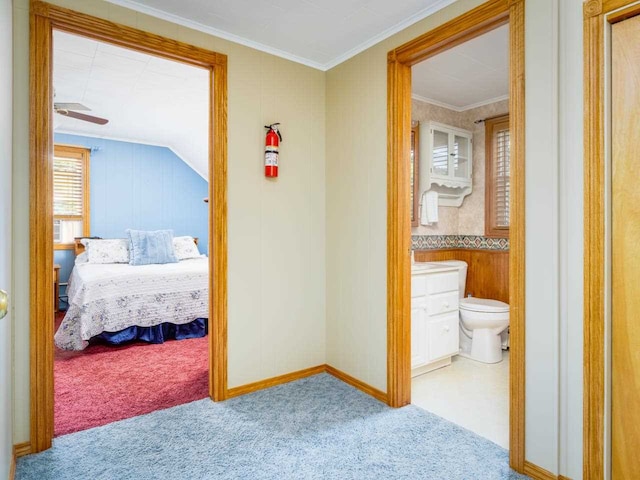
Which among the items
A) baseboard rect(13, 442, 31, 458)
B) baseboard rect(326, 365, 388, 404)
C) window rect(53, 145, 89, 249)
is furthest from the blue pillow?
baseboard rect(13, 442, 31, 458)

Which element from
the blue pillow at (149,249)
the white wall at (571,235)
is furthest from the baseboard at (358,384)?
the blue pillow at (149,249)

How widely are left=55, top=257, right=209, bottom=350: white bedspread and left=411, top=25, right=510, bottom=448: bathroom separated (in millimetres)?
2445

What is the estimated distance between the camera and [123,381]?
9.70ft

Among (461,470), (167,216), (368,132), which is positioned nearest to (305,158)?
(368,132)

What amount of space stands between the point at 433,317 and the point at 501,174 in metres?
1.74

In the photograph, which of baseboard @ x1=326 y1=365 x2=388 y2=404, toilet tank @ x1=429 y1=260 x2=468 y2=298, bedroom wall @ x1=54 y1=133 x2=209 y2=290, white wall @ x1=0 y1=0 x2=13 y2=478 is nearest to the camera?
white wall @ x1=0 y1=0 x2=13 y2=478

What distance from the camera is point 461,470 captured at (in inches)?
71.6

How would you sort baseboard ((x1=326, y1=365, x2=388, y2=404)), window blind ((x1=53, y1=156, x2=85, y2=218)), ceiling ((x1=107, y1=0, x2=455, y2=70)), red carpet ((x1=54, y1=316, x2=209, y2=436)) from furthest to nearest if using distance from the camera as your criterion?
window blind ((x1=53, y1=156, x2=85, y2=218)), baseboard ((x1=326, y1=365, x2=388, y2=404)), red carpet ((x1=54, y1=316, x2=209, y2=436)), ceiling ((x1=107, y1=0, x2=455, y2=70))

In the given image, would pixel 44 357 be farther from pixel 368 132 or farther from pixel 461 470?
pixel 368 132

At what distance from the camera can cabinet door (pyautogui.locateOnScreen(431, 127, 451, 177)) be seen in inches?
146

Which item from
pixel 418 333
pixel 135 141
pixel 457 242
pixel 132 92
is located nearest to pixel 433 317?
pixel 418 333

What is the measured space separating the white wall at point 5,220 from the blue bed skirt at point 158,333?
2.08 m

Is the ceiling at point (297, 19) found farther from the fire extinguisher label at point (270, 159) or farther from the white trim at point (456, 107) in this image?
the white trim at point (456, 107)

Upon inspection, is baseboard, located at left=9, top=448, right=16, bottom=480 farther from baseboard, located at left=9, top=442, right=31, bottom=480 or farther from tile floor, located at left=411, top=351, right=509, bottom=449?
tile floor, located at left=411, top=351, right=509, bottom=449
